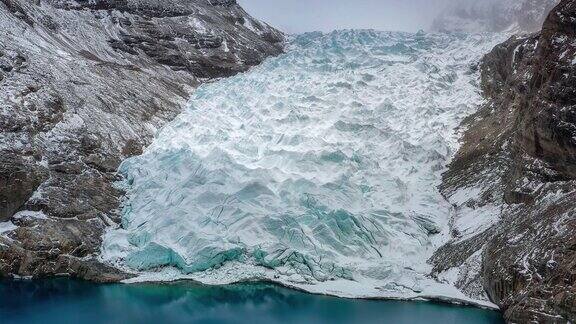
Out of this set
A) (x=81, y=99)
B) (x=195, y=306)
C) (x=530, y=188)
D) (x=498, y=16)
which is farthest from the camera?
(x=498, y=16)

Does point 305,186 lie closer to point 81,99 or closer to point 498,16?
point 81,99

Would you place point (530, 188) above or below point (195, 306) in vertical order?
above

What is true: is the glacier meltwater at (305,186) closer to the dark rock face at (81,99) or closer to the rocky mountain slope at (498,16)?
the dark rock face at (81,99)

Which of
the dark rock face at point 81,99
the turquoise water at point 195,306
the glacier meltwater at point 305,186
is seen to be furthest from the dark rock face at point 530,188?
the dark rock face at point 81,99

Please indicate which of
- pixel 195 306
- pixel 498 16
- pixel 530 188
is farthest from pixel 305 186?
pixel 498 16

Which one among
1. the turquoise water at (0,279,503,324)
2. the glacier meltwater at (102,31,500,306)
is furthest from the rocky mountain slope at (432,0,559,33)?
the turquoise water at (0,279,503,324)

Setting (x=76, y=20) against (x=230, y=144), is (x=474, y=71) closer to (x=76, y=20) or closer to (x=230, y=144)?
(x=230, y=144)
